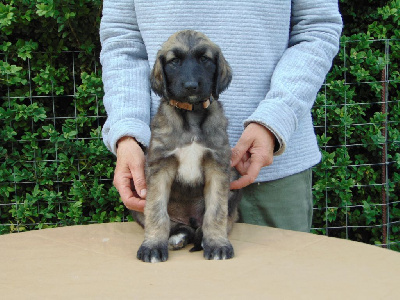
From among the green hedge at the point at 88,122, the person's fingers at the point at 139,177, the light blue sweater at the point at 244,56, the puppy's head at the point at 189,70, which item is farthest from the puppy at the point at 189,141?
the green hedge at the point at 88,122

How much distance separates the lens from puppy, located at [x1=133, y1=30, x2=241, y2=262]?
2.57 meters

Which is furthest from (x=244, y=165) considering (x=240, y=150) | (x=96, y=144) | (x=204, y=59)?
(x=96, y=144)

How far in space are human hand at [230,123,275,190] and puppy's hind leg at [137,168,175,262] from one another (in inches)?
13.5

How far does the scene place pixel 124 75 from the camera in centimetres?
313

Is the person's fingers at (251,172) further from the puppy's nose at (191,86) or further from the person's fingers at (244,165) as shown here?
the puppy's nose at (191,86)

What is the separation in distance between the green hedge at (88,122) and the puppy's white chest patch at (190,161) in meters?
2.33

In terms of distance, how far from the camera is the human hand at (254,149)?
273cm

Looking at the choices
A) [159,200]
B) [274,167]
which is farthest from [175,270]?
[274,167]

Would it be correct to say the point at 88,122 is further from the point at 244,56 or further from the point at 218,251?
the point at 218,251

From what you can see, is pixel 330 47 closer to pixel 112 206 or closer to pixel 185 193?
pixel 185 193

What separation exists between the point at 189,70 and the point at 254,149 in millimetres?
502

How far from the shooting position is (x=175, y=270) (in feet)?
7.29

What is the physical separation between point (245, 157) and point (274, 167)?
0.35 m

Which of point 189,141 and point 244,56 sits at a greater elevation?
point 244,56
